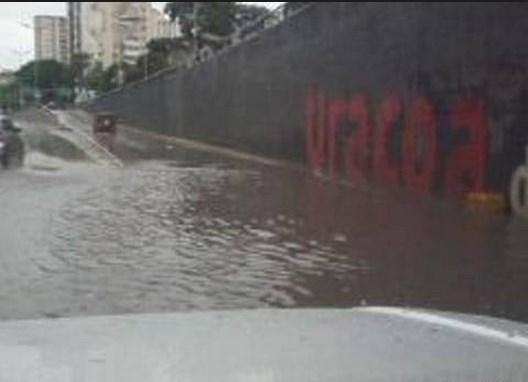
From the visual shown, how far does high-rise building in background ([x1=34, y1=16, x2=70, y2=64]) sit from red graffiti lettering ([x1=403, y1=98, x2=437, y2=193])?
A: 405ft

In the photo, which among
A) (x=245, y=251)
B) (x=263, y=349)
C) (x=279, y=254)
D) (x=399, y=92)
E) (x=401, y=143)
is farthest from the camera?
(x=399, y=92)

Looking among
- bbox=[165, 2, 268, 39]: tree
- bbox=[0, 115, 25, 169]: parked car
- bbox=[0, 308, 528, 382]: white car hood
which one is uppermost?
bbox=[165, 2, 268, 39]: tree

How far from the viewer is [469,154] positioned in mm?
20047

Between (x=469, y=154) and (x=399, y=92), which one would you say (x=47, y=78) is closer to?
A: (x=399, y=92)

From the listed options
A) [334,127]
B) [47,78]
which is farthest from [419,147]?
[47,78]

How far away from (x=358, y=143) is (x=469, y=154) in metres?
6.33

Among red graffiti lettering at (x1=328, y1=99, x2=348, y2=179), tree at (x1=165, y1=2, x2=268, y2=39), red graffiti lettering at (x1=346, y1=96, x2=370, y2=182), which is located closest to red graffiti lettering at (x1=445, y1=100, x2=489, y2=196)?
red graffiti lettering at (x1=346, y1=96, x2=370, y2=182)

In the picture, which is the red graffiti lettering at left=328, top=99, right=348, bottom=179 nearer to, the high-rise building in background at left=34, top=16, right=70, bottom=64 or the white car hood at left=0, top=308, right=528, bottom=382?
the white car hood at left=0, top=308, right=528, bottom=382

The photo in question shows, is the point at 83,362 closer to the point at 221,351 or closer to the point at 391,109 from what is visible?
the point at 221,351

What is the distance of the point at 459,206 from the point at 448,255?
618cm

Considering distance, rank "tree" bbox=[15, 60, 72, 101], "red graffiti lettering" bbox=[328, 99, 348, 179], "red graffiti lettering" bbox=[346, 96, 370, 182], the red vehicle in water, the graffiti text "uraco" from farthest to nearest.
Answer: "tree" bbox=[15, 60, 72, 101]
the red vehicle in water
"red graffiti lettering" bbox=[328, 99, 348, 179]
"red graffiti lettering" bbox=[346, 96, 370, 182]
the graffiti text "uraco"

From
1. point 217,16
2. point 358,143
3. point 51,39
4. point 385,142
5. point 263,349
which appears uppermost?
point 51,39

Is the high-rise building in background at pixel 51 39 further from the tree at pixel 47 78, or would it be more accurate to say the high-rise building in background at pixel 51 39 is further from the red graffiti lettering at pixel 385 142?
the red graffiti lettering at pixel 385 142

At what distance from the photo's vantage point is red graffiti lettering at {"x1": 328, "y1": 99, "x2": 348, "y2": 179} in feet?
92.3
